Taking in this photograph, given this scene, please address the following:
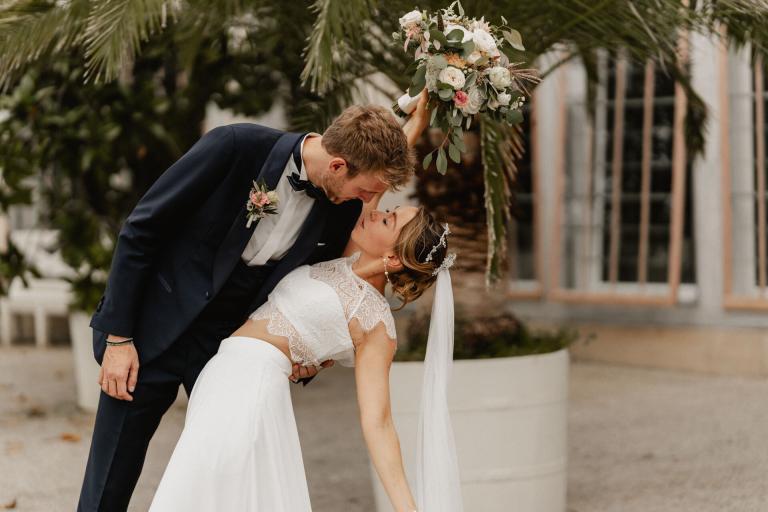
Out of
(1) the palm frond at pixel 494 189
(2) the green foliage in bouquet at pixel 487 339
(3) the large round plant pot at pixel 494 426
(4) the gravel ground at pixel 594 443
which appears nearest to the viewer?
(3) the large round plant pot at pixel 494 426

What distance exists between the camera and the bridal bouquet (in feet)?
9.82

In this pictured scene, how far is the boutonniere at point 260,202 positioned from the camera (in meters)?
2.96

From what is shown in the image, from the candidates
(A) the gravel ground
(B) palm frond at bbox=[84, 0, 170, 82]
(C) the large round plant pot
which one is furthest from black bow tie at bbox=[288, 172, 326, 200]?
(A) the gravel ground

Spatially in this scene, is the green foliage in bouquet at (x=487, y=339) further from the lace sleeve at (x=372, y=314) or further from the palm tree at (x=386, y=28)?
the lace sleeve at (x=372, y=314)

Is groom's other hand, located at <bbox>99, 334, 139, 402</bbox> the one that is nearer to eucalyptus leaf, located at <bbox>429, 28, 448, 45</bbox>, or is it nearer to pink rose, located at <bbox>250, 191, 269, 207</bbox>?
pink rose, located at <bbox>250, 191, 269, 207</bbox>

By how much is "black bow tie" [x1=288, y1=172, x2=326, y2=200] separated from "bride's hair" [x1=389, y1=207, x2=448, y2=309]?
286 millimetres

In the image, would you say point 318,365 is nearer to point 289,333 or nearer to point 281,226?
point 289,333

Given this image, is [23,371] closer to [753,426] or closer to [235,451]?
[753,426]

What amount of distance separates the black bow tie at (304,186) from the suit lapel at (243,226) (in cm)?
4

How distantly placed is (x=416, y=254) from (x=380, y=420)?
20.2 inches

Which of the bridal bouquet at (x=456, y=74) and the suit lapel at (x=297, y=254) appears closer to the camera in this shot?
the bridal bouquet at (x=456, y=74)

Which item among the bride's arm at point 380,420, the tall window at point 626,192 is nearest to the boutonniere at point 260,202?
the bride's arm at point 380,420

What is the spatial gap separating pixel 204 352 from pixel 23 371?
5.96 metres

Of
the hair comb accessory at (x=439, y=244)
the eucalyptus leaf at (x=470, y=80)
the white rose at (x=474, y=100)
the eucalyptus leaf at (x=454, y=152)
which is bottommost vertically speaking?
the hair comb accessory at (x=439, y=244)
